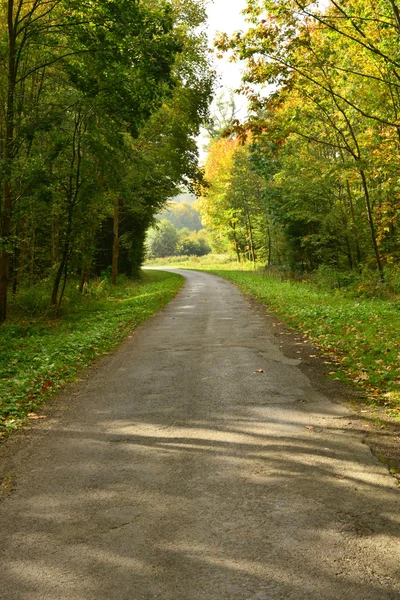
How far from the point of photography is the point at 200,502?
3.80 metres

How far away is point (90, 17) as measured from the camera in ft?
35.5

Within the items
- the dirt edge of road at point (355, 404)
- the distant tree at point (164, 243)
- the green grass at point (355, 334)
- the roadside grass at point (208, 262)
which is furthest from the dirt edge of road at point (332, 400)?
the distant tree at point (164, 243)

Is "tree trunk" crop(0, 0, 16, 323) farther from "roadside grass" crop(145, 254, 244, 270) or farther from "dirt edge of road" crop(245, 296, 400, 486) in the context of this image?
"roadside grass" crop(145, 254, 244, 270)

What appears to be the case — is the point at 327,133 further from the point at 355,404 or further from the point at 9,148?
the point at 355,404

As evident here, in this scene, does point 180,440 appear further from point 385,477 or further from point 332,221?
point 332,221

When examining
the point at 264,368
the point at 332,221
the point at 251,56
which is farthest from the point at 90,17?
the point at 332,221

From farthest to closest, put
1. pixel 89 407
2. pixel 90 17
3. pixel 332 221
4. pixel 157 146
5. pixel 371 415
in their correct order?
1. pixel 157 146
2. pixel 332 221
3. pixel 90 17
4. pixel 89 407
5. pixel 371 415

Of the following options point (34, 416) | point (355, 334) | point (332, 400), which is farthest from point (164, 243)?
point (332, 400)

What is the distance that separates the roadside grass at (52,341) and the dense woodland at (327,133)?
244 inches

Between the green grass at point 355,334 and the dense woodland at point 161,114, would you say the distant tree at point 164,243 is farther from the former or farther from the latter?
the green grass at point 355,334

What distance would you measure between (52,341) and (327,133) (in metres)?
14.9

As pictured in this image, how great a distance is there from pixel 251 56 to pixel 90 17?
401 cm

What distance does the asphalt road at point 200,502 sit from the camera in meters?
2.87

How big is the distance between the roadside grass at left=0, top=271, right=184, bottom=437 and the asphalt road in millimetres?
740
